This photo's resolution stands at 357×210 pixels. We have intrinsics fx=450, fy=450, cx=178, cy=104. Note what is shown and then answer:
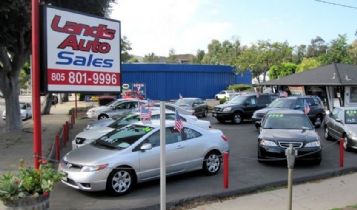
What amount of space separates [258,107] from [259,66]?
97.8 ft

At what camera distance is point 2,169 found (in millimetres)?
12328

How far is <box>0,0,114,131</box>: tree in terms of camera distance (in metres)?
15.5

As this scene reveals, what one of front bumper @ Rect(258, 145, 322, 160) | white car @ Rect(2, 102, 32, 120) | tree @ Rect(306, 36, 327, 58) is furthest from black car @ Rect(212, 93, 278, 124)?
tree @ Rect(306, 36, 327, 58)

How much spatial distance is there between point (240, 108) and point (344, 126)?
9.93m

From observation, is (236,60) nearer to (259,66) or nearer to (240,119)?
(259,66)

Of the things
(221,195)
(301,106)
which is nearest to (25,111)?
(301,106)

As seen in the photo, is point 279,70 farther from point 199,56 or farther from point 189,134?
point 199,56

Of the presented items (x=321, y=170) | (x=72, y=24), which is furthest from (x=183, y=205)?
(x=321, y=170)

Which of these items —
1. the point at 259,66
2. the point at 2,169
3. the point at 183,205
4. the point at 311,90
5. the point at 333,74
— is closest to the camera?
the point at 183,205

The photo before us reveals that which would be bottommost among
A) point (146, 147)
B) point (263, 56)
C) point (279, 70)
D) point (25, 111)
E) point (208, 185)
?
point (208, 185)

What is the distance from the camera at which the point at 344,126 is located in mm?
16266

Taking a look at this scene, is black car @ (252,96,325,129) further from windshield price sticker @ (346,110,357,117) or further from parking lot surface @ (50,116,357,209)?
parking lot surface @ (50,116,357,209)

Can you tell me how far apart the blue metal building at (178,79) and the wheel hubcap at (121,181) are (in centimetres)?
3944

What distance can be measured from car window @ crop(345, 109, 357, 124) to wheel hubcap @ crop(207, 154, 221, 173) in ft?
22.9
